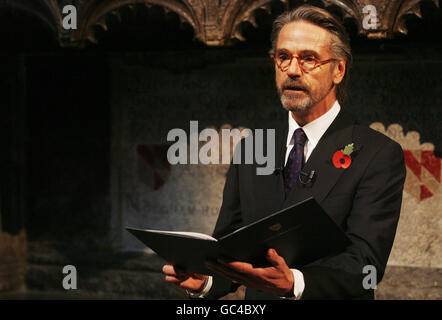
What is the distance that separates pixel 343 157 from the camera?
233 cm

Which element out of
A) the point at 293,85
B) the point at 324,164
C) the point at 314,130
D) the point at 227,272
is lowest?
the point at 227,272

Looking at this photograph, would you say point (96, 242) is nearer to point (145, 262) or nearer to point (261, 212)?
point (145, 262)

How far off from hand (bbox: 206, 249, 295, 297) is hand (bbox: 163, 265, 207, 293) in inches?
10.7

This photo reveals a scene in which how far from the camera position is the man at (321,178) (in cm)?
Answer: 215

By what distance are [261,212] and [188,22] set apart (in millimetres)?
2413

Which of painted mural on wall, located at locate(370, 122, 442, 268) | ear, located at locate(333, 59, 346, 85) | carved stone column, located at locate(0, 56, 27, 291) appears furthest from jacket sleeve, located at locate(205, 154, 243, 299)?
→ carved stone column, located at locate(0, 56, 27, 291)

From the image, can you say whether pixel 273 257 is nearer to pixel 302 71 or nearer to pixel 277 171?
pixel 277 171

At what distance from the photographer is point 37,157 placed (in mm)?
6246

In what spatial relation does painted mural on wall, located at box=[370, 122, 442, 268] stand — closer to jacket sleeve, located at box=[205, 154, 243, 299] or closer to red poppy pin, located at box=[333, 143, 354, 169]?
jacket sleeve, located at box=[205, 154, 243, 299]

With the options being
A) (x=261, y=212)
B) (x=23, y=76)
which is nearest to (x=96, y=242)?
(x=23, y=76)

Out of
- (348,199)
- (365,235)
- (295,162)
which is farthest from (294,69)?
(365,235)

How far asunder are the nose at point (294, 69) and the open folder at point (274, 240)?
1.84 feet

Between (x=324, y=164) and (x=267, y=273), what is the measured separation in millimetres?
508

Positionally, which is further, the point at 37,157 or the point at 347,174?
the point at 37,157
